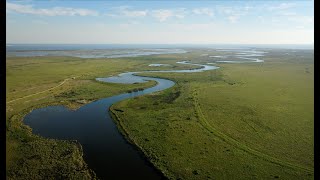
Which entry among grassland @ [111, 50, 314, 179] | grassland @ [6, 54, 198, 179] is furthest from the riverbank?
grassland @ [111, 50, 314, 179]

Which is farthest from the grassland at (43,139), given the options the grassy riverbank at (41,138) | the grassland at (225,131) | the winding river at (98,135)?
the grassland at (225,131)

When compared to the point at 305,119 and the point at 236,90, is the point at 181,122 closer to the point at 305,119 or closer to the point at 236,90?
the point at 305,119

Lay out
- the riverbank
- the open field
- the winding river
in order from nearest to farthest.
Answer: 1. the riverbank
2. the open field
3. the winding river

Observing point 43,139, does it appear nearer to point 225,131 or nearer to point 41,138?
point 41,138

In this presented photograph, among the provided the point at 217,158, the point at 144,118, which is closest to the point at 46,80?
the point at 144,118

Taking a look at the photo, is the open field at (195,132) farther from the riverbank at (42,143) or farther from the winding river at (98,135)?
the winding river at (98,135)

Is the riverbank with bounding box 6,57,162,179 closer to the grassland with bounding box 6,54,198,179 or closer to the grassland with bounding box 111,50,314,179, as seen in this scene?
the grassland with bounding box 6,54,198,179

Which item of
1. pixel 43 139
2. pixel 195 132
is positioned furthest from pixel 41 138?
pixel 195 132
